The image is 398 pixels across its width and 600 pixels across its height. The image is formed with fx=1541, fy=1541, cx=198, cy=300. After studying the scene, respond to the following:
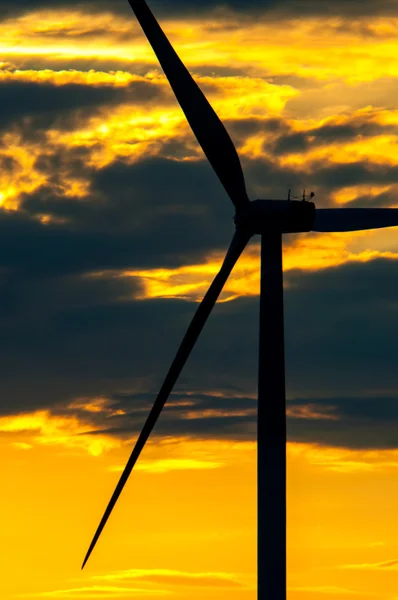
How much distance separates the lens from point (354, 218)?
99500 mm

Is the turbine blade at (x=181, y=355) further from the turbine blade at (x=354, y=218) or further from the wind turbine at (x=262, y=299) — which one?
the turbine blade at (x=354, y=218)

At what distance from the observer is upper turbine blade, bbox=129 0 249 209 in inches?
3671

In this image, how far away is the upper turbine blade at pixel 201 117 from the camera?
93250mm

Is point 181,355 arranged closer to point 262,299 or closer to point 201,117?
point 262,299

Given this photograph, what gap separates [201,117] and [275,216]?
761cm

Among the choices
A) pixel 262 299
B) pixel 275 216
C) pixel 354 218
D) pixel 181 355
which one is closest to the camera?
pixel 181 355

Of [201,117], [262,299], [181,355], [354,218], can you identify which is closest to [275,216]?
[262,299]

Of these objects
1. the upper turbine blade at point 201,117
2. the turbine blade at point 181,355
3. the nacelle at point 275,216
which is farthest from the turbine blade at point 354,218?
the turbine blade at point 181,355

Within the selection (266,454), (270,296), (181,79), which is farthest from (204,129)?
(266,454)

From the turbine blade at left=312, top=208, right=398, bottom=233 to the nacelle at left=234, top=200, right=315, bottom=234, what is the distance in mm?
1836

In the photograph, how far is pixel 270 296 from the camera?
92.8m

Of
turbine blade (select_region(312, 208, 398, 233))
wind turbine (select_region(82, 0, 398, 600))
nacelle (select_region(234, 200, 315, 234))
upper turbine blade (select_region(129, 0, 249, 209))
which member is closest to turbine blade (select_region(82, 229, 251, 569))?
wind turbine (select_region(82, 0, 398, 600))

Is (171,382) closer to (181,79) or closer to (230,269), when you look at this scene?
(230,269)

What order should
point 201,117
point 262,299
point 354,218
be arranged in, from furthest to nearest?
point 354,218 → point 201,117 → point 262,299
